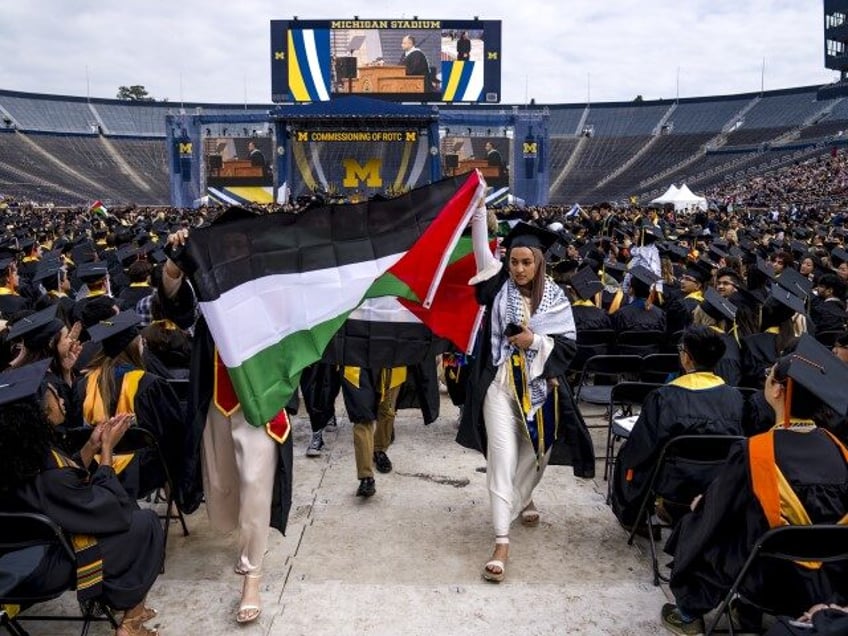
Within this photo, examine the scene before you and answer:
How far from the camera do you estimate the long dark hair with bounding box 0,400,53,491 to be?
2807mm

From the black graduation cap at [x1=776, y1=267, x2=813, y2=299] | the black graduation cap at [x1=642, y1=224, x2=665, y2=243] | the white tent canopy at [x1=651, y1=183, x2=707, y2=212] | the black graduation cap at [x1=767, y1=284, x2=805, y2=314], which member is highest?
the white tent canopy at [x1=651, y1=183, x2=707, y2=212]

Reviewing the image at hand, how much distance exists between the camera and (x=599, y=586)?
3.90 m

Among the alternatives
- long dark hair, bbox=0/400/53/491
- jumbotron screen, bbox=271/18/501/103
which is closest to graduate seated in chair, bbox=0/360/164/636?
long dark hair, bbox=0/400/53/491

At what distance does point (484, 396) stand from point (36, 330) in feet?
8.35

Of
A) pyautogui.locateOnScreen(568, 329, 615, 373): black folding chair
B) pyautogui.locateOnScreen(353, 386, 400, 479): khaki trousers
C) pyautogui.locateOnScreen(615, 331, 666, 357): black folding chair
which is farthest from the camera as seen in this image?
pyautogui.locateOnScreen(568, 329, 615, 373): black folding chair

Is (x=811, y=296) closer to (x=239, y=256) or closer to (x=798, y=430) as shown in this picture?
(x=798, y=430)

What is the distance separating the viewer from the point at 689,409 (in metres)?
3.88

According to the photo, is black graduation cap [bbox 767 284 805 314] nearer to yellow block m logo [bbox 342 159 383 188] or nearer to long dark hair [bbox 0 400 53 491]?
long dark hair [bbox 0 400 53 491]

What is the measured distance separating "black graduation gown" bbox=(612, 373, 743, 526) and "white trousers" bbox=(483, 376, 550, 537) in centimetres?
62

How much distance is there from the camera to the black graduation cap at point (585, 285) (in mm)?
7171

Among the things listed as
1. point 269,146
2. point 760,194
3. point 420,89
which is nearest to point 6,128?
point 269,146

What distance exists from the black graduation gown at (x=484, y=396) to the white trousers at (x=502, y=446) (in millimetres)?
57

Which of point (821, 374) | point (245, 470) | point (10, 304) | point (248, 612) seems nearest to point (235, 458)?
point (245, 470)

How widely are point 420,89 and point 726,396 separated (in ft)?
127
